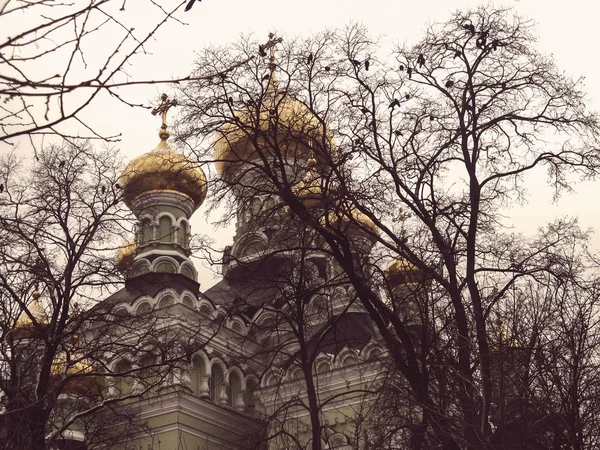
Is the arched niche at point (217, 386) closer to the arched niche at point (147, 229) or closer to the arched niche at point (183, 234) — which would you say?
the arched niche at point (183, 234)

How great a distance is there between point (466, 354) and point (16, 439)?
14.2ft

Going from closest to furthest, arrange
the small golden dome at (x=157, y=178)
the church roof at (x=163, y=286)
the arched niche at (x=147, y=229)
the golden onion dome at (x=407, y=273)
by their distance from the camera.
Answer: the golden onion dome at (x=407, y=273), the church roof at (x=163, y=286), the small golden dome at (x=157, y=178), the arched niche at (x=147, y=229)

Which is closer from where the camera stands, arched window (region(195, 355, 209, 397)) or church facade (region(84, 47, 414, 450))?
church facade (region(84, 47, 414, 450))

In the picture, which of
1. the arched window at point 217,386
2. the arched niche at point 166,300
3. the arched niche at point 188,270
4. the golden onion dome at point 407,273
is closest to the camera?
the golden onion dome at point 407,273

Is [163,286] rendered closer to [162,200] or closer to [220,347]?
[220,347]

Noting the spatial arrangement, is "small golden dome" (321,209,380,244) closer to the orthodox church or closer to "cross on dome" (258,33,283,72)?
"cross on dome" (258,33,283,72)

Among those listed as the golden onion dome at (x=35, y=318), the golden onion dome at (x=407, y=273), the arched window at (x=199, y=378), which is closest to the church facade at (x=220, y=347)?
the arched window at (x=199, y=378)

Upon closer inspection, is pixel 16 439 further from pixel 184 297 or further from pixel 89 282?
pixel 184 297

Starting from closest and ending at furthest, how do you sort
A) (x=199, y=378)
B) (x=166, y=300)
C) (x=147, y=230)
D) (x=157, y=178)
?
(x=199, y=378)
(x=166, y=300)
(x=157, y=178)
(x=147, y=230)

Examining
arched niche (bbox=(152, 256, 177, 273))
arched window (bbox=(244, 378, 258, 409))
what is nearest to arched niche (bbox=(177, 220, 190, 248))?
arched niche (bbox=(152, 256, 177, 273))

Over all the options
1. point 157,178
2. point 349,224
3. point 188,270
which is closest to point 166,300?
point 188,270

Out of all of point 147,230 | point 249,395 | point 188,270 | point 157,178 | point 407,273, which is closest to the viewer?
point 407,273

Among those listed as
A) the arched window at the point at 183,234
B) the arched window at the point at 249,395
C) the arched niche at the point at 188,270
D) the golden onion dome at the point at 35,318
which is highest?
the arched window at the point at 183,234

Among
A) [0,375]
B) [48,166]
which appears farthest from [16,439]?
[48,166]
